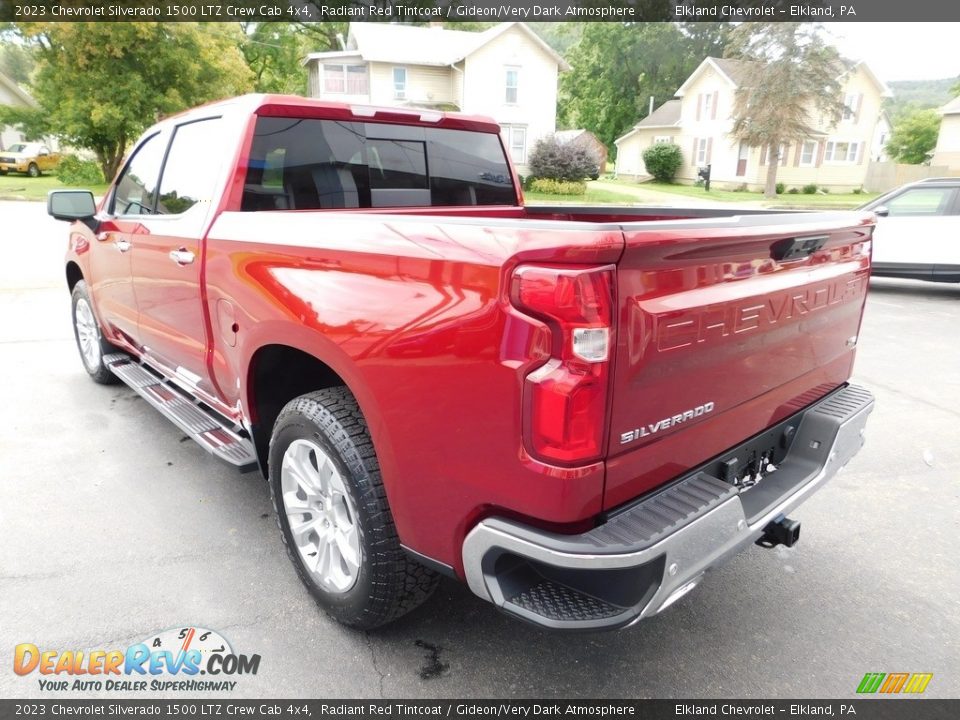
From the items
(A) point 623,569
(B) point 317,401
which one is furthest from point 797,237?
(B) point 317,401

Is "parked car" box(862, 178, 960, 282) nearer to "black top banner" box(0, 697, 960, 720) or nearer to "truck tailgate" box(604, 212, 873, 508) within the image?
"truck tailgate" box(604, 212, 873, 508)

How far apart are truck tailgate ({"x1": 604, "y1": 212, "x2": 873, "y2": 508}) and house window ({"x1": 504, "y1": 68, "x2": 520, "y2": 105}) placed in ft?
118

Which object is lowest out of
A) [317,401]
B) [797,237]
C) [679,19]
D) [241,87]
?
[317,401]

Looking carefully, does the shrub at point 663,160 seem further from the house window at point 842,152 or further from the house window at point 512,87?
the house window at point 512,87

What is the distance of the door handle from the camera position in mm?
3119

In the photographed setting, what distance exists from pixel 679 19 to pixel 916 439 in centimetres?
6267

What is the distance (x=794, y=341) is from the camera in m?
2.37

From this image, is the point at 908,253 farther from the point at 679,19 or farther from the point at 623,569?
the point at 679,19

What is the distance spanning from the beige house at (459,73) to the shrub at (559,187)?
7436 millimetres

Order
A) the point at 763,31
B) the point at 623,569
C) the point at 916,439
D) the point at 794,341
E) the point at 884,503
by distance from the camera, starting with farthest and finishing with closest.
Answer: the point at 763,31 < the point at 916,439 < the point at 884,503 < the point at 794,341 < the point at 623,569

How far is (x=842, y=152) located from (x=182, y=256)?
43.3 m

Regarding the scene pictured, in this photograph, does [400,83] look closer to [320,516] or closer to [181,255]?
[181,255]

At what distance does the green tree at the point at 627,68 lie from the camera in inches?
2212

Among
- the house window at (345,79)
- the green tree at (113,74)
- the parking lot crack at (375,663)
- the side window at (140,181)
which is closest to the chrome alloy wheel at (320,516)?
the parking lot crack at (375,663)
